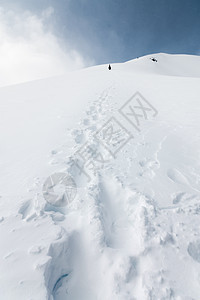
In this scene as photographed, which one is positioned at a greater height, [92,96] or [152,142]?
[92,96]

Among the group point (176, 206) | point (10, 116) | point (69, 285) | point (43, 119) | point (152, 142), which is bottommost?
point (176, 206)

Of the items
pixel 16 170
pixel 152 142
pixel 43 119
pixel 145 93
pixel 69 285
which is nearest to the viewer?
pixel 69 285

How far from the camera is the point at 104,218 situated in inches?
100

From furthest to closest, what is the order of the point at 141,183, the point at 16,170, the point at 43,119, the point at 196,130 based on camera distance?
the point at 43,119
the point at 196,130
the point at 16,170
the point at 141,183

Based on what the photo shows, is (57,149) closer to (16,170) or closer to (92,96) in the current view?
(16,170)

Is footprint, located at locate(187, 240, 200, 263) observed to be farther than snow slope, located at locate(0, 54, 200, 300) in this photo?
Yes

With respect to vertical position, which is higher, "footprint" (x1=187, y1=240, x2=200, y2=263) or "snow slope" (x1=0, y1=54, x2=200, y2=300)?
"snow slope" (x1=0, y1=54, x2=200, y2=300)

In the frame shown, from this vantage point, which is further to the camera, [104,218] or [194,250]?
[104,218]

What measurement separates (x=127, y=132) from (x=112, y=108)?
7.10 feet

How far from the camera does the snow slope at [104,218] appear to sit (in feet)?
5.94

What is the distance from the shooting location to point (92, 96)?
8.45 meters

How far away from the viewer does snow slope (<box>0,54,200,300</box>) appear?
181cm

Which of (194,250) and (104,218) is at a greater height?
(104,218)

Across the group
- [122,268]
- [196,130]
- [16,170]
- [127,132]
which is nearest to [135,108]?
[127,132]
